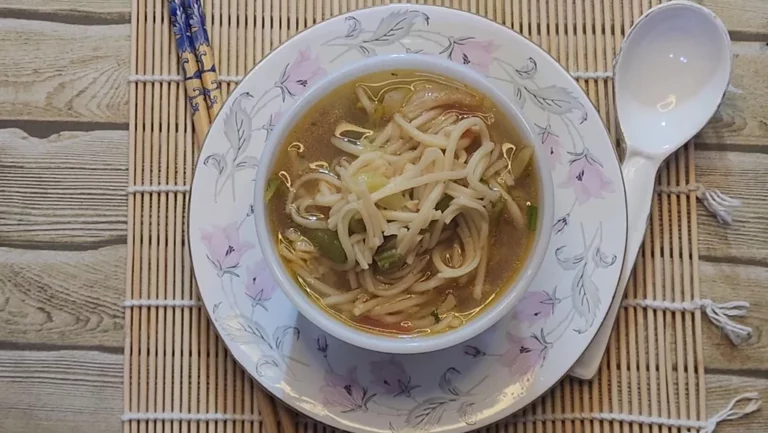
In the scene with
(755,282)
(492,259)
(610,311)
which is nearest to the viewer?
(492,259)

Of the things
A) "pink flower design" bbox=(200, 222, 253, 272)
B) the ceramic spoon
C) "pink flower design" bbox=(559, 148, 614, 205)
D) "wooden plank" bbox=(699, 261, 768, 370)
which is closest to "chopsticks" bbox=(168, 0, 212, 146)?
"pink flower design" bbox=(200, 222, 253, 272)

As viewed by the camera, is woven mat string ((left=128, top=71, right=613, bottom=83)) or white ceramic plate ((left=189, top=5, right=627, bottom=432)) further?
woven mat string ((left=128, top=71, right=613, bottom=83))

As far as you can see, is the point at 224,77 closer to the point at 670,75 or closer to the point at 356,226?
the point at 356,226

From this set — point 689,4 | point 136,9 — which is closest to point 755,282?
point 689,4

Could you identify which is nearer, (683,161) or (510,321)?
(510,321)

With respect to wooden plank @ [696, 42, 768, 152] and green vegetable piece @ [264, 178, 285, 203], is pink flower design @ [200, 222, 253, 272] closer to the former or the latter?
green vegetable piece @ [264, 178, 285, 203]

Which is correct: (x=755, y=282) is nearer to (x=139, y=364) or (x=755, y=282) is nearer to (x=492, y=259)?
(x=492, y=259)
